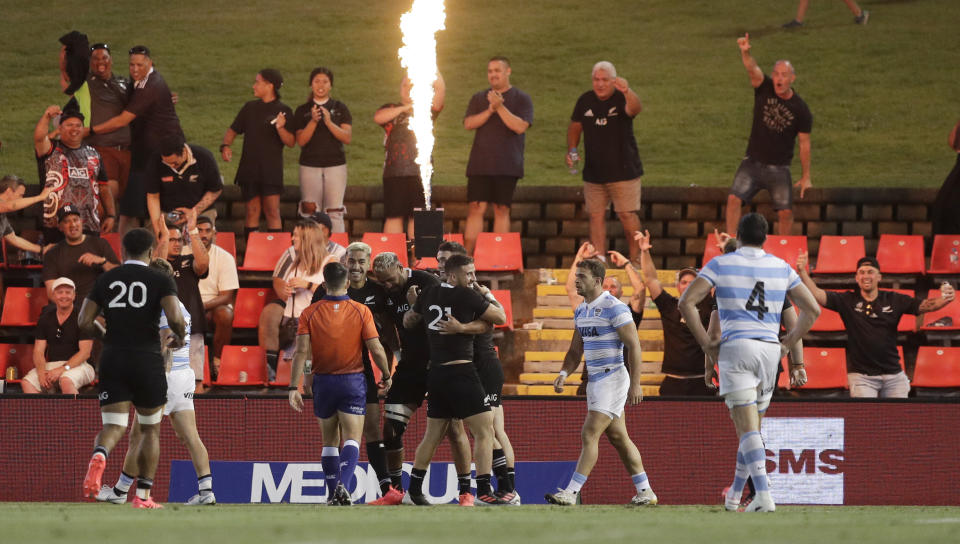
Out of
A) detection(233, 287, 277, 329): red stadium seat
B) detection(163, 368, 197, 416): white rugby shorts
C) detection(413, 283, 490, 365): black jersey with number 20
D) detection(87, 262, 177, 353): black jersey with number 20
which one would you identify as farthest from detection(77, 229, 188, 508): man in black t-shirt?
detection(233, 287, 277, 329): red stadium seat


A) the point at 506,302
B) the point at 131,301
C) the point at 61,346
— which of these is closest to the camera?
the point at 131,301

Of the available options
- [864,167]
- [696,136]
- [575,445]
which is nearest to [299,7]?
[696,136]

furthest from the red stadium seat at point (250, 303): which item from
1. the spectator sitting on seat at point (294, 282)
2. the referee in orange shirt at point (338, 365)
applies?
the referee in orange shirt at point (338, 365)

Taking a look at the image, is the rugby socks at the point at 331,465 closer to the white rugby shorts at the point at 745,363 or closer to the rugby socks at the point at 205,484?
the rugby socks at the point at 205,484

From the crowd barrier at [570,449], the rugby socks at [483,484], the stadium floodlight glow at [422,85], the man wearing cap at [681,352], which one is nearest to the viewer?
the rugby socks at [483,484]

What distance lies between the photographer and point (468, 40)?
3106 cm

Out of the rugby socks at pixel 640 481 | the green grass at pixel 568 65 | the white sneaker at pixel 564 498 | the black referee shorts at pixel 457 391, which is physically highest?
the green grass at pixel 568 65

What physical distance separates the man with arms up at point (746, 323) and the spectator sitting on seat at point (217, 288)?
24.1 feet

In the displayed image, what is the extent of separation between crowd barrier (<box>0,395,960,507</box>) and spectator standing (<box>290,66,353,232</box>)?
13.7 feet

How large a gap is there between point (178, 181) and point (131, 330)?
20.8ft

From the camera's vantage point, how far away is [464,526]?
27.6ft

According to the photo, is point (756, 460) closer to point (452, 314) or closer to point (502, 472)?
point (452, 314)

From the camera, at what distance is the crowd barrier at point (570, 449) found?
45.2 ft

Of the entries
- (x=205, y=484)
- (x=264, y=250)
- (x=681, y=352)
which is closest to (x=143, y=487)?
(x=205, y=484)
